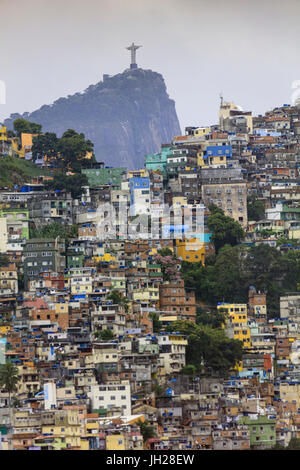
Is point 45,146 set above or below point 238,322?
above

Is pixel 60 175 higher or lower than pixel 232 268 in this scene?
higher

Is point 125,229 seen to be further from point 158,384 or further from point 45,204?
point 158,384

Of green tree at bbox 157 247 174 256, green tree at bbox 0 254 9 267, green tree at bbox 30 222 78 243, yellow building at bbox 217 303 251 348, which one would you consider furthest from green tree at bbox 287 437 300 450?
green tree at bbox 30 222 78 243

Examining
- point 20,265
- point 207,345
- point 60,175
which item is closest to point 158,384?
point 207,345

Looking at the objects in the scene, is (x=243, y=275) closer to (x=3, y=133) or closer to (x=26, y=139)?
(x=3, y=133)

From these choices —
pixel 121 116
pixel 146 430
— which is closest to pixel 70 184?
pixel 146 430

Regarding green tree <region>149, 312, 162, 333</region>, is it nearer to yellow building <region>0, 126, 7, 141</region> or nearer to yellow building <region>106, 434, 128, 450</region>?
yellow building <region>106, 434, 128, 450</region>
